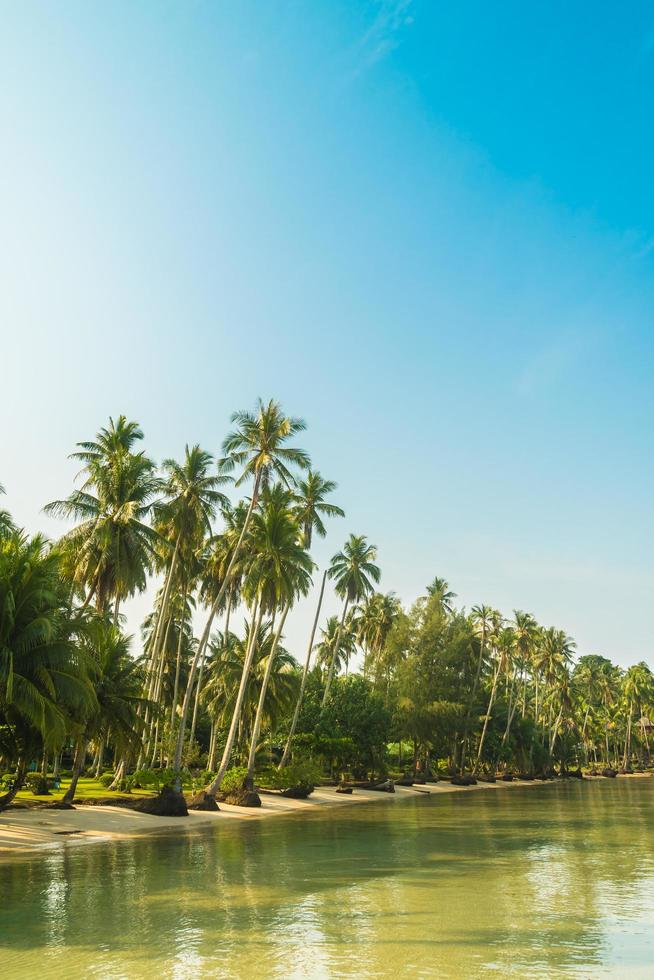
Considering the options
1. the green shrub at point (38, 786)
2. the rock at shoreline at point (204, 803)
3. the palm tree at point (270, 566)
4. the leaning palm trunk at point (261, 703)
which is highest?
the palm tree at point (270, 566)

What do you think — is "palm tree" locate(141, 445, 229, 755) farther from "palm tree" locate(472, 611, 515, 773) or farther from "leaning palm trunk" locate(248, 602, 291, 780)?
"palm tree" locate(472, 611, 515, 773)

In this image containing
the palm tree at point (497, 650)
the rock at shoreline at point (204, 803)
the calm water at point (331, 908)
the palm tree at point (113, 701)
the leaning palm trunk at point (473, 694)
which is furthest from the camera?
the palm tree at point (497, 650)

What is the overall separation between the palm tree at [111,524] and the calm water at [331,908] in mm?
14799

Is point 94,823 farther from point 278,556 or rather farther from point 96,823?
point 278,556

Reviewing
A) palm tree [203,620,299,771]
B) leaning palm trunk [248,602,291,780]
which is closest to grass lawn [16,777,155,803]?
leaning palm trunk [248,602,291,780]

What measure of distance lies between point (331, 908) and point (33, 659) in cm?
1172

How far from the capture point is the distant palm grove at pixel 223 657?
22094 millimetres

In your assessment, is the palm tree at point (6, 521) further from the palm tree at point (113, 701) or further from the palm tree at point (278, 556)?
the palm tree at point (278, 556)

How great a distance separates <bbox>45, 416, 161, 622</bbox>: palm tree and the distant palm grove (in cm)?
9

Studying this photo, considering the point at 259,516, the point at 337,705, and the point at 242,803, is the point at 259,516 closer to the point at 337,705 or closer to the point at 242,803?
the point at 242,803

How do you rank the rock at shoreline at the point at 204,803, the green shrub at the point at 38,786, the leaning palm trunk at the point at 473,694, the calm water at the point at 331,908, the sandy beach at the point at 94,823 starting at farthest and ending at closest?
1. the leaning palm trunk at the point at 473,694
2. the rock at shoreline at the point at 204,803
3. the green shrub at the point at 38,786
4. the sandy beach at the point at 94,823
5. the calm water at the point at 331,908

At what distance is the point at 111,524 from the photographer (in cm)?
3612

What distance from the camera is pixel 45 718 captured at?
66.8 ft

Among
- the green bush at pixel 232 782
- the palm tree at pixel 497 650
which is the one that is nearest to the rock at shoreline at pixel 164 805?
the green bush at pixel 232 782
